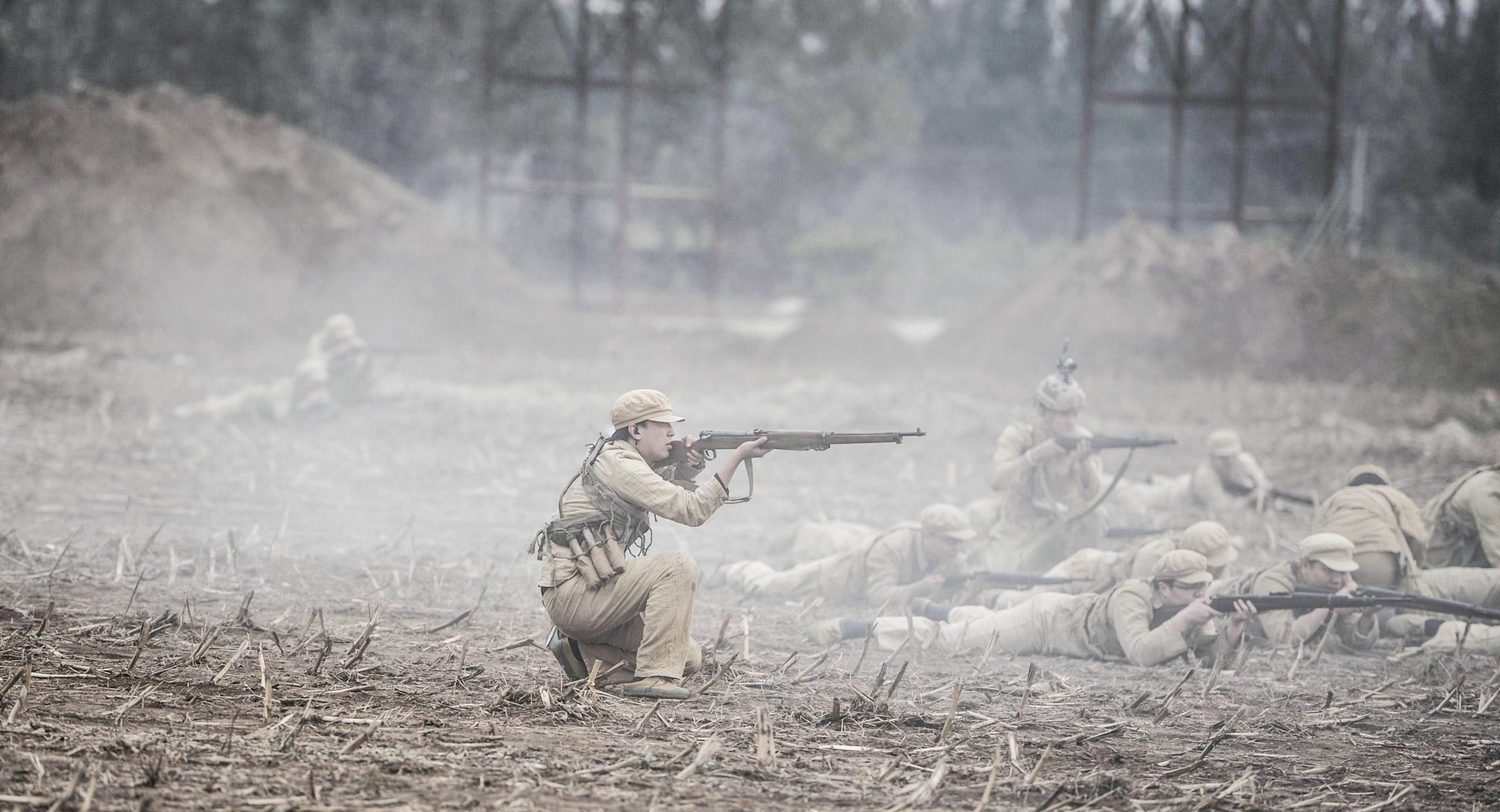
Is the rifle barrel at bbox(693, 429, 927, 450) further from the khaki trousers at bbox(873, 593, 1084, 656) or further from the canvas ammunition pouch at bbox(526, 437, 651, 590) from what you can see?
the khaki trousers at bbox(873, 593, 1084, 656)

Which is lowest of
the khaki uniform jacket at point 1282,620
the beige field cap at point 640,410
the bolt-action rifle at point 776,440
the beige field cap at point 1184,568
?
the khaki uniform jacket at point 1282,620

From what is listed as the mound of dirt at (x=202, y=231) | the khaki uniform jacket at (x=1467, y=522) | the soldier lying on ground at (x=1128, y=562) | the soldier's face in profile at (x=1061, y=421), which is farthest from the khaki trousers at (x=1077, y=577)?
the mound of dirt at (x=202, y=231)

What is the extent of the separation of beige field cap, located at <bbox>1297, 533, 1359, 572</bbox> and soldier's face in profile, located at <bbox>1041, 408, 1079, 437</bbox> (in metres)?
1.98

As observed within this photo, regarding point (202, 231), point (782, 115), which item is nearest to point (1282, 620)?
point (202, 231)

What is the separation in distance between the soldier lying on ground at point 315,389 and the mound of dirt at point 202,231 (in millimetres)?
6622

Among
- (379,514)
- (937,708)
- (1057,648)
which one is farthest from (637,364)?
(937,708)

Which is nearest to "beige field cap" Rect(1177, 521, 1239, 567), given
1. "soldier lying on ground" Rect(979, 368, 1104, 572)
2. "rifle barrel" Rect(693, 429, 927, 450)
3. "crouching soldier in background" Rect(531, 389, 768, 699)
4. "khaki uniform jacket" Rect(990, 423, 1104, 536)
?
"soldier lying on ground" Rect(979, 368, 1104, 572)

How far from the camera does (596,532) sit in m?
5.92

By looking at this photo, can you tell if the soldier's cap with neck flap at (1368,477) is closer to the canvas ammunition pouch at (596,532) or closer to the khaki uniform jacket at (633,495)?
the khaki uniform jacket at (633,495)

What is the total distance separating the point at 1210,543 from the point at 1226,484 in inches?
145

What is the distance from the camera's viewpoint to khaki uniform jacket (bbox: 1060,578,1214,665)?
712cm

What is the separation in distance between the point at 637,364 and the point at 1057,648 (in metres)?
13.1

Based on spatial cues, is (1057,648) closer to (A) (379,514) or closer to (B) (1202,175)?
(A) (379,514)

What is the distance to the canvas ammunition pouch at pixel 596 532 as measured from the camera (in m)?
5.83
